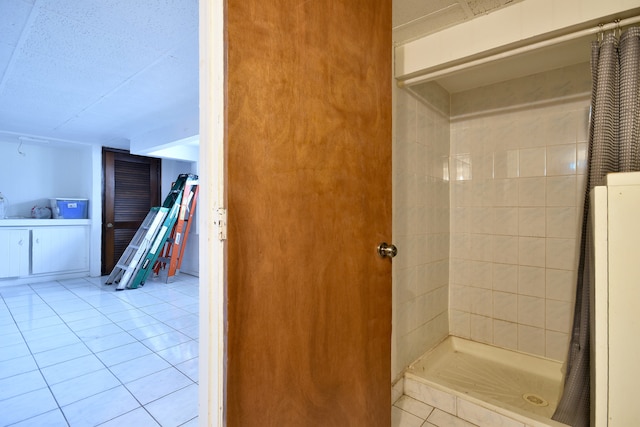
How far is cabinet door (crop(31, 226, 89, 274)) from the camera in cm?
427

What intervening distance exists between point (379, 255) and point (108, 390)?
189 cm

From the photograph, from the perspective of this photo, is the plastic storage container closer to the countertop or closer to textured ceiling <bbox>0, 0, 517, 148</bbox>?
the countertop

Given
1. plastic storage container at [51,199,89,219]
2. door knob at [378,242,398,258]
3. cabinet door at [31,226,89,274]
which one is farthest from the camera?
plastic storage container at [51,199,89,219]

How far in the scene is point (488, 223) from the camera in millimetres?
2312

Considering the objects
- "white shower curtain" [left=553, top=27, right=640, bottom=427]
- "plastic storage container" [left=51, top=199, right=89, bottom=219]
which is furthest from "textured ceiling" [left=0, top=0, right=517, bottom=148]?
"plastic storage container" [left=51, top=199, right=89, bottom=219]

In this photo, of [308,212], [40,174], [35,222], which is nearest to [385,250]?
[308,212]

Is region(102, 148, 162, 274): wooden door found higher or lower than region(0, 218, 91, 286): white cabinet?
higher

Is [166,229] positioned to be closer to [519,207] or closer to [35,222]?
[35,222]

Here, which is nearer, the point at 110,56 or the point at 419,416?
the point at 419,416

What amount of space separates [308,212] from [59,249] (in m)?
5.30

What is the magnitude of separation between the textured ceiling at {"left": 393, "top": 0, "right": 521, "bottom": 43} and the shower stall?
0.09 meters

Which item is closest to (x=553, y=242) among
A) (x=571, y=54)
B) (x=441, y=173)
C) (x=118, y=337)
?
(x=441, y=173)

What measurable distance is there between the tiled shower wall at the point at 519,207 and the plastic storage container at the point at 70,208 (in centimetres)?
539

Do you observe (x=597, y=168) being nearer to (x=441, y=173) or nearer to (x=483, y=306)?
(x=441, y=173)
